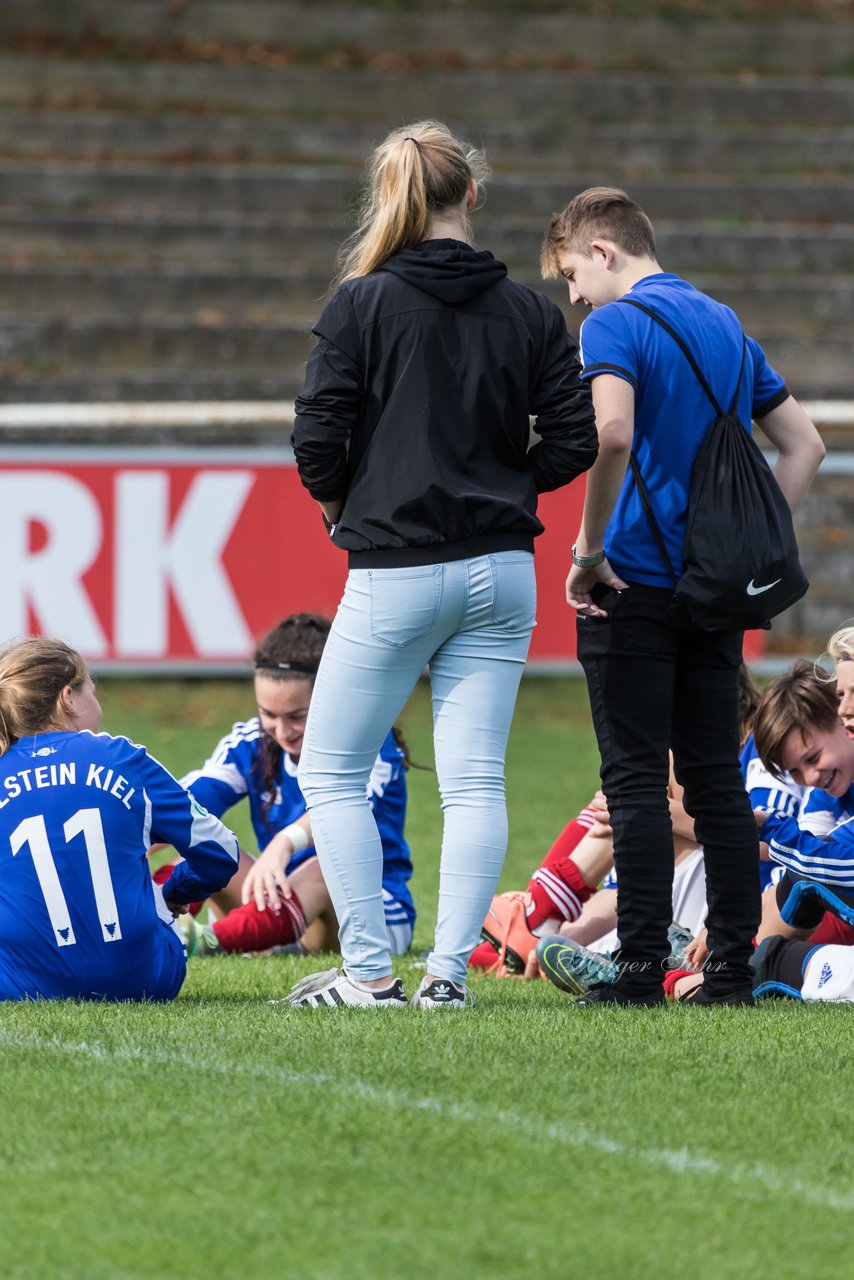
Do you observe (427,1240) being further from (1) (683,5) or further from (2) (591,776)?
(1) (683,5)

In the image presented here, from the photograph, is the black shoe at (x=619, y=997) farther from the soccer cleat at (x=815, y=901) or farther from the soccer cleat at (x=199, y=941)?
the soccer cleat at (x=199, y=941)

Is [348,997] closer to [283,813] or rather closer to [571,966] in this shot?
[571,966]

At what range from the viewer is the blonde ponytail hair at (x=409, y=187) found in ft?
12.2

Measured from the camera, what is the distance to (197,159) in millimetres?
15234

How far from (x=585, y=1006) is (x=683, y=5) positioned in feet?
50.2

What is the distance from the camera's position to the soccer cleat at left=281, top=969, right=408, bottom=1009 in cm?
384

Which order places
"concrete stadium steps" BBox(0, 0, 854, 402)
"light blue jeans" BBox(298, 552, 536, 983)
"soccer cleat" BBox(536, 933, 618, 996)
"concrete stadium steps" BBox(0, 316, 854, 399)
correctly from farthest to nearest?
"concrete stadium steps" BBox(0, 0, 854, 402) → "concrete stadium steps" BBox(0, 316, 854, 399) → "soccer cleat" BBox(536, 933, 618, 996) → "light blue jeans" BBox(298, 552, 536, 983)

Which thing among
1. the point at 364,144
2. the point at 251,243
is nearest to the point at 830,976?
the point at 251,243

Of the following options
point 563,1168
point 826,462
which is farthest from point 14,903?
point 826,462

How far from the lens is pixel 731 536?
379 centimetres

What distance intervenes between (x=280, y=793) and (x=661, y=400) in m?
2.09

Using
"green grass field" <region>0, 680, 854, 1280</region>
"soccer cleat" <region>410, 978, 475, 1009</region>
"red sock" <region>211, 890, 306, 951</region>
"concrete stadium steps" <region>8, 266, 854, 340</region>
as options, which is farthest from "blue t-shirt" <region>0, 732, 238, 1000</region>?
"concrete stadium steps" <region>8, 266, 854, 340</region>

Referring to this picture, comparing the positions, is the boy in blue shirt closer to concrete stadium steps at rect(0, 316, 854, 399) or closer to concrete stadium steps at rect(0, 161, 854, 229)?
concrete stadium steps at rect(0, 316, 854, 399)

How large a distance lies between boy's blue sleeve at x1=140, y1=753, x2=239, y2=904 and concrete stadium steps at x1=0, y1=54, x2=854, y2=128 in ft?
41.3
